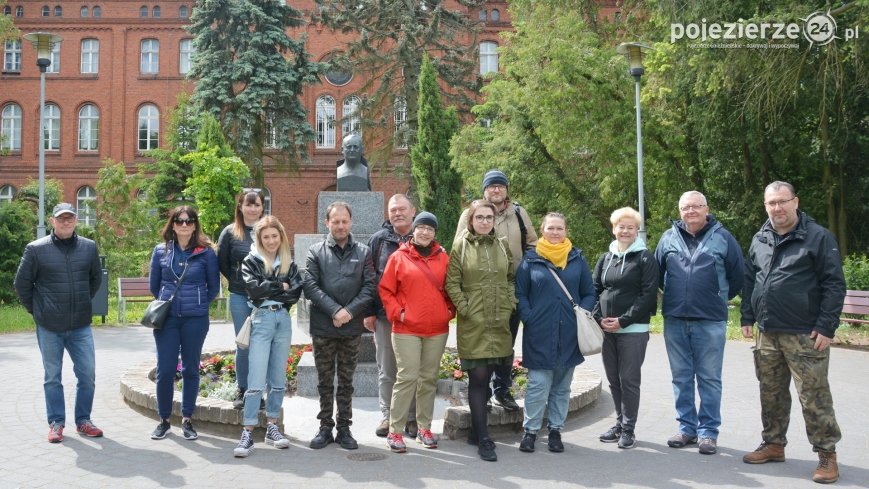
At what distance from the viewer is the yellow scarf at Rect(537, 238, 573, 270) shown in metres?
5.52

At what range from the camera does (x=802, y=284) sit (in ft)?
16.4

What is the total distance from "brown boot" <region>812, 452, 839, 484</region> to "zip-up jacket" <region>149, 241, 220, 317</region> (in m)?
4.55

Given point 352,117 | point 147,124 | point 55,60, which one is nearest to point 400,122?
point 352,117

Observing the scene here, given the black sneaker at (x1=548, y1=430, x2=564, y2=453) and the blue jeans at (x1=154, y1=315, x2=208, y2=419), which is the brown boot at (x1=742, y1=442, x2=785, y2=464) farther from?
the blue jeans at (x1=154, y1=315, x2=208, y2=419)

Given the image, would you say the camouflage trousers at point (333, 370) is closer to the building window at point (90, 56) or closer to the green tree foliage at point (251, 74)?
the green tree foliage at point (251, 74)

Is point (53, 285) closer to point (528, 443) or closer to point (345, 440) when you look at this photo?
point (345, 440)

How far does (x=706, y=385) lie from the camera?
563cm

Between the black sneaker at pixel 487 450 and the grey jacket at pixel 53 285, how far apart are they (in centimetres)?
332

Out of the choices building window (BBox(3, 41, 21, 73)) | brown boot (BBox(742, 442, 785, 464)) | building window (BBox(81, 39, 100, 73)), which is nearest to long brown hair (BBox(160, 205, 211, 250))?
brown boot (BBox(742, 442, 785, 464))

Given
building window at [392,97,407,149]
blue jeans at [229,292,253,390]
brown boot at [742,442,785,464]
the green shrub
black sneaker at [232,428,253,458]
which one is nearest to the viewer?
brown boot at [742,442,785,464]

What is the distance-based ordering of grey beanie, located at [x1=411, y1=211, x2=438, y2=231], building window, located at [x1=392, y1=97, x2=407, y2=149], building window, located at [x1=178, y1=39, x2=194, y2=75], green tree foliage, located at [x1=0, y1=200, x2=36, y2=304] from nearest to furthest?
1. grey beanie, located at [x1=411, y1=211, x2=438, y2=231]
2. green tree foliage, located at [x1=0, y1=200, x2=36, y2=304]
3. building window, located at [x1=392, y1=97, x2=407, y2=149]
4. building window, located at [x1=178, y1=39, x2=194, y2=75]

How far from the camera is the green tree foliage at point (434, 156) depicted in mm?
23672

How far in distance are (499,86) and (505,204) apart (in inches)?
629

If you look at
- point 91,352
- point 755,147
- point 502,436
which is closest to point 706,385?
point 502,436
